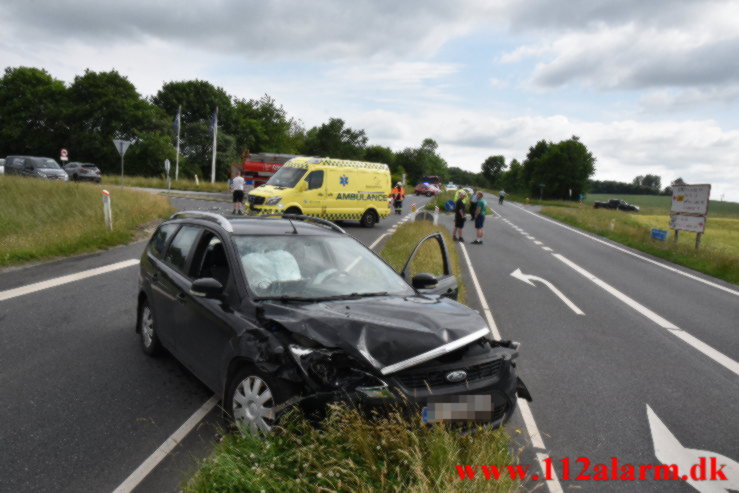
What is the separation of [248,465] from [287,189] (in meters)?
15.9

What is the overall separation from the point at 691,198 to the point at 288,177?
15.1 meters

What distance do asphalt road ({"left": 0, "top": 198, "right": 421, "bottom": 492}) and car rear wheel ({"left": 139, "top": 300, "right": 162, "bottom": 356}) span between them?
113 mm

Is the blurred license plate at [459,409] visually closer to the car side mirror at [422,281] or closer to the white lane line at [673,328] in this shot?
the car side mirror at [422,281]

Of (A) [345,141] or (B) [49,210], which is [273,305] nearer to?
(B) [49,210]

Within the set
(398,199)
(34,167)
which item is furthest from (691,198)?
(34,167)

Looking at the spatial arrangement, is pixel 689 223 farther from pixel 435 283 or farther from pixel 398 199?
pixel 435 283

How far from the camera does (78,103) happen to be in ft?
199

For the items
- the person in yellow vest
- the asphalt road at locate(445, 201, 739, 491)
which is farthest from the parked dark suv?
the person in yellow vest

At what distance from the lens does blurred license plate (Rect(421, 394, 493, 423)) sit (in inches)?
124

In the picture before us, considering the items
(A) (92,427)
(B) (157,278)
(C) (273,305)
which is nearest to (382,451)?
(C) (273,305)

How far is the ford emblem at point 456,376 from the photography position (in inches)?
130

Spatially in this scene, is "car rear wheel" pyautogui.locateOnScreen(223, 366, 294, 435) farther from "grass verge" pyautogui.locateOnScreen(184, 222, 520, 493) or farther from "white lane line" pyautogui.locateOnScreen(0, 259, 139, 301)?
"white lane line" pyautogui.locateOnScreen(0, 259, 139, 301)

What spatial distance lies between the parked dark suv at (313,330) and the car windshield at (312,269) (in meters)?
0.01

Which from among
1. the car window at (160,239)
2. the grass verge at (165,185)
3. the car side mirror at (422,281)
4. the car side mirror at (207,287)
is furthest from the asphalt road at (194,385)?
→ the grass verge at (165,185)
